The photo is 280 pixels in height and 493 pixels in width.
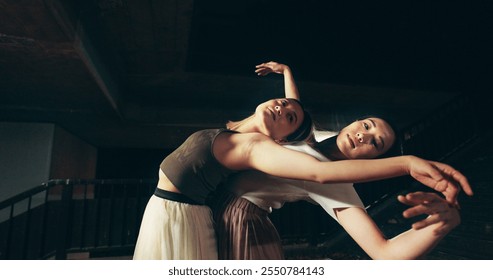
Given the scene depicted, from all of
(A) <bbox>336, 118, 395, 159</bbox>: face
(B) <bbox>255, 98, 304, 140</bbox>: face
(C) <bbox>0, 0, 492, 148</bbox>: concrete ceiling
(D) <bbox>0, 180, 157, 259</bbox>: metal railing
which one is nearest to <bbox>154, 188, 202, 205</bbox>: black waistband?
(B) <bbox>255, 98, 304, 140</bbox>: face

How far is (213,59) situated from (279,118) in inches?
66.5

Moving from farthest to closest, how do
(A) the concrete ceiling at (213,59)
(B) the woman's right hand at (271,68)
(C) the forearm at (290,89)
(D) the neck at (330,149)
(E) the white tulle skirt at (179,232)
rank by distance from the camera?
(A) the concrete ceiling at (213,59) < (B) the woman's right hand at (271,68) < (C) the forearm at (290,89) < (D) the neck at (330,149) < (E) the white tulle skirt at (179,232)

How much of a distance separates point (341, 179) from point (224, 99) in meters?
2.10

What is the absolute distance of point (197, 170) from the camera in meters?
1.09

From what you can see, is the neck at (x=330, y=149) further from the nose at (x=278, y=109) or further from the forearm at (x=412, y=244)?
the forearm at (x=412, y=244)

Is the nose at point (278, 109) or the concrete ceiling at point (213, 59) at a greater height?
the concrete ceiling at point (213, 59)

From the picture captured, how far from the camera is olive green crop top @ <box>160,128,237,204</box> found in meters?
1.08

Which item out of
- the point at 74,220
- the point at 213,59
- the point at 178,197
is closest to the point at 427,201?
the point at 178,197

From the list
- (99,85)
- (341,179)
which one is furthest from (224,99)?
(341,179)

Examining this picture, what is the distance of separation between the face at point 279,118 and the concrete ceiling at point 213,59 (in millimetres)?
458

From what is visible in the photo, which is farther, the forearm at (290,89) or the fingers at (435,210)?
the forearm at (290,89)

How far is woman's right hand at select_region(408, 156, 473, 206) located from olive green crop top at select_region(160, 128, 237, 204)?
684 mm

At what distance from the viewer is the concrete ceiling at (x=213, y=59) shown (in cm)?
207

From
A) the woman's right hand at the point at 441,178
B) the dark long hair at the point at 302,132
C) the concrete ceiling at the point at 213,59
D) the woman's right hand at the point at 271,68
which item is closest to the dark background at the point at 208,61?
the concrete ceiling at the point at 213,59
